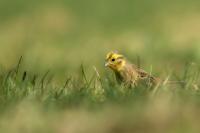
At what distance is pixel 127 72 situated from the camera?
29.0 feet

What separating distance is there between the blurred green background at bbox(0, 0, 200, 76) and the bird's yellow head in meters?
1.53

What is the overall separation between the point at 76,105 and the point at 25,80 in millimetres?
1004

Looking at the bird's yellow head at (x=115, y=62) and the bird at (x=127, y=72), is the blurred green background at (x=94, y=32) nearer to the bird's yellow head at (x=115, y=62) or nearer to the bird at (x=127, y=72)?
the bird's yellow head at (x=115, y=62)

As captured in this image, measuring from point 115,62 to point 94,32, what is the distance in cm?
531

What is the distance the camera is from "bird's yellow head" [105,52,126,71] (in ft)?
29.9

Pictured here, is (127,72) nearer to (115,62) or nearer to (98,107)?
(115,62)

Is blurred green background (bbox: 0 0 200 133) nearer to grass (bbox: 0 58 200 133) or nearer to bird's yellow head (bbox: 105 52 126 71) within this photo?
grass (bbox: 0 58 200 133)

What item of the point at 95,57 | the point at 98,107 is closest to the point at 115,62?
the point at 98,107

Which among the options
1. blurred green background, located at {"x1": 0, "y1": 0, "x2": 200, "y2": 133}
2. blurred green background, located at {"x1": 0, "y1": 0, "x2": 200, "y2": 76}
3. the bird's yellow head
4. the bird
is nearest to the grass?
blurred green background, located at {"x1": 0, "y1": 0, "x2": 200, "y2": 133}

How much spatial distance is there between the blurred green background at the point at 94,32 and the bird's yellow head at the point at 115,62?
153 cm

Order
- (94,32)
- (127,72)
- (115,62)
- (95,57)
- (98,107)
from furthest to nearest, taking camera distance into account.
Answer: (94,32) < (95,57) < (115,62) < (127,72) < (98,107)

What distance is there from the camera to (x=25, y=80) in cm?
755

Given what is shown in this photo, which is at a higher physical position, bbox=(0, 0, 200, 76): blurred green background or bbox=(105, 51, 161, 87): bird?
bbox=(105, 51, 161, 87): bird

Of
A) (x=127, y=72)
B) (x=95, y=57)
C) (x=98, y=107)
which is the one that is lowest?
(x=95, y=57)
